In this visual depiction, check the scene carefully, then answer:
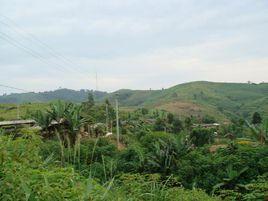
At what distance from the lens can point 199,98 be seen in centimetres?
13962

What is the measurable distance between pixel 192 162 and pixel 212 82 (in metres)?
156

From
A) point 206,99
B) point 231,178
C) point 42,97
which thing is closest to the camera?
point 231,178

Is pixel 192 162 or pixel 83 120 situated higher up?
pixel 83 120

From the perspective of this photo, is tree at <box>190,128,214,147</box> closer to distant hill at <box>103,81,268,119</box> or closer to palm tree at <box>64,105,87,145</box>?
palm tree at <box>64,105,87,145</box>

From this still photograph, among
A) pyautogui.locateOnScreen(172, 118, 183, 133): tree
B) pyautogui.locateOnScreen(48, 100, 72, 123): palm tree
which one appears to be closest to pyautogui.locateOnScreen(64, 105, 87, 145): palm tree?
pyautogui.locateOnScreen(48, 100, 72, 123): palm tree

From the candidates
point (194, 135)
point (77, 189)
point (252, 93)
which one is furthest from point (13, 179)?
point (252, 93)

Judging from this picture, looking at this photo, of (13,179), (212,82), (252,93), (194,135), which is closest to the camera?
(13,179)

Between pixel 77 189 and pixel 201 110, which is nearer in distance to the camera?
pixel 77 189

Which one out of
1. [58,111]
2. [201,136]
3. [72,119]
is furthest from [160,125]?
[72,119]

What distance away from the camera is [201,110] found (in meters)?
111

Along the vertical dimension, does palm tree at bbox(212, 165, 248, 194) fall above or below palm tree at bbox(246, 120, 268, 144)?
below

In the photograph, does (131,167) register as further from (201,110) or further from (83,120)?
(201,110)

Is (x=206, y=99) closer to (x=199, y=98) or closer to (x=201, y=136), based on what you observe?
(x=199, y=98)

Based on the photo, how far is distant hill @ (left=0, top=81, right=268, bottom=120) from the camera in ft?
373
